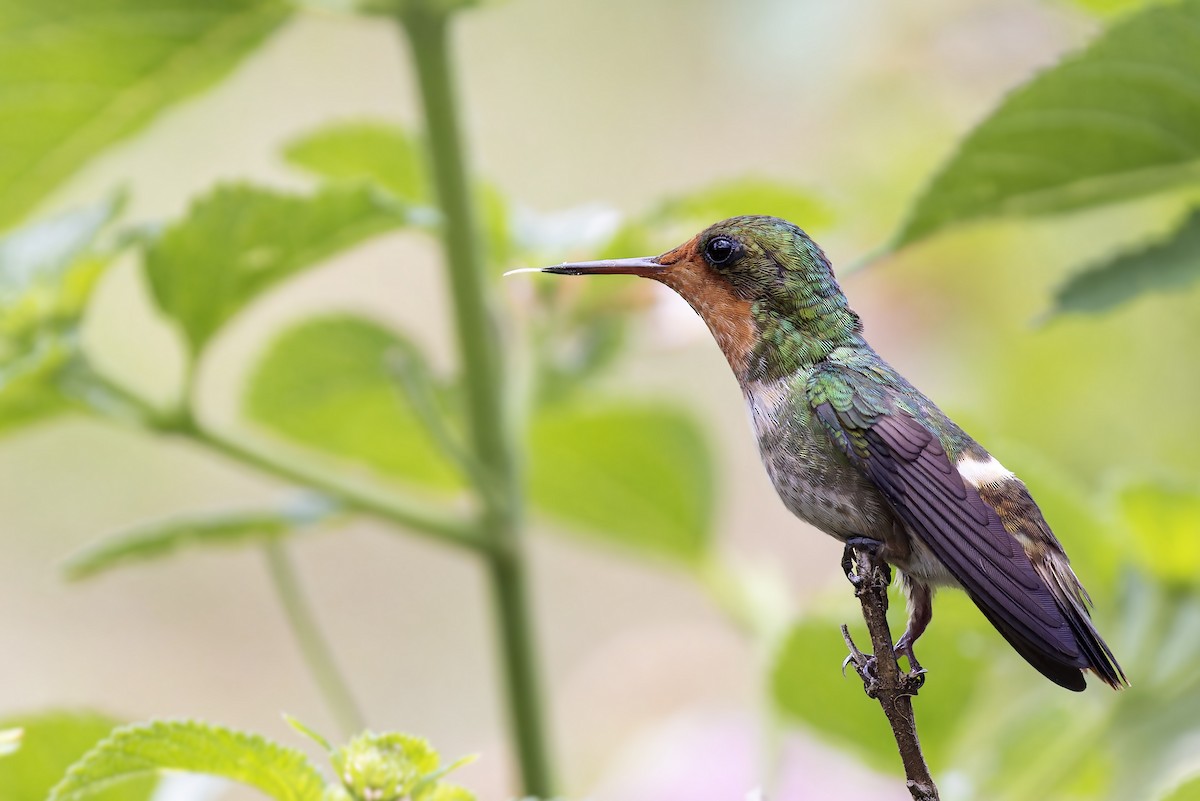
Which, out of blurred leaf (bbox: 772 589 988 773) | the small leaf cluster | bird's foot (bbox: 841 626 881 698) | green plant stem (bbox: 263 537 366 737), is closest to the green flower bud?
the small leaf cluster

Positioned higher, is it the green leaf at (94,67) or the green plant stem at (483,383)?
the green leaf at (94,67)

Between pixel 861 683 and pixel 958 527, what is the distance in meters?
0.31

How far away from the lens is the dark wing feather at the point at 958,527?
0.91 ft

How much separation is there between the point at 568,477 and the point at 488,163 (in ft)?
6.38

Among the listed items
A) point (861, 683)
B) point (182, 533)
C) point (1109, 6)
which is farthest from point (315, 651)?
point (1109, 6)

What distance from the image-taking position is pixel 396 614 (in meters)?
2.47

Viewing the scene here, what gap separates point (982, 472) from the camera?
0.32 meters

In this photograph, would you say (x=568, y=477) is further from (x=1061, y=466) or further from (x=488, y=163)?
(x=488, y=163)

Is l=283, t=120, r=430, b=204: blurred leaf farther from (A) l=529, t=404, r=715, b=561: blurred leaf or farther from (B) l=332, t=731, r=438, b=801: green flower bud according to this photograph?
(B) l=332, t=731, r=438, b=801: green flower bud

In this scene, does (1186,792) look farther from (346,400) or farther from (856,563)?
(346,400)

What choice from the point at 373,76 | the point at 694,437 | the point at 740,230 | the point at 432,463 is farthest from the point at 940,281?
the point at 373,76

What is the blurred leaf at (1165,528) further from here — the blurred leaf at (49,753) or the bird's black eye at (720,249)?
the blurred leaf at (49,753)

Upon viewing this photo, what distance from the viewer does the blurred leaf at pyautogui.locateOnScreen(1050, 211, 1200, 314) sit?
54cm

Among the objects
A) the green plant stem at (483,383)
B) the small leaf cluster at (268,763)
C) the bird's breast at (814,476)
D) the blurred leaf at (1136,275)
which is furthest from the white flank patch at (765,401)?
the green plant stem at (483,383)
